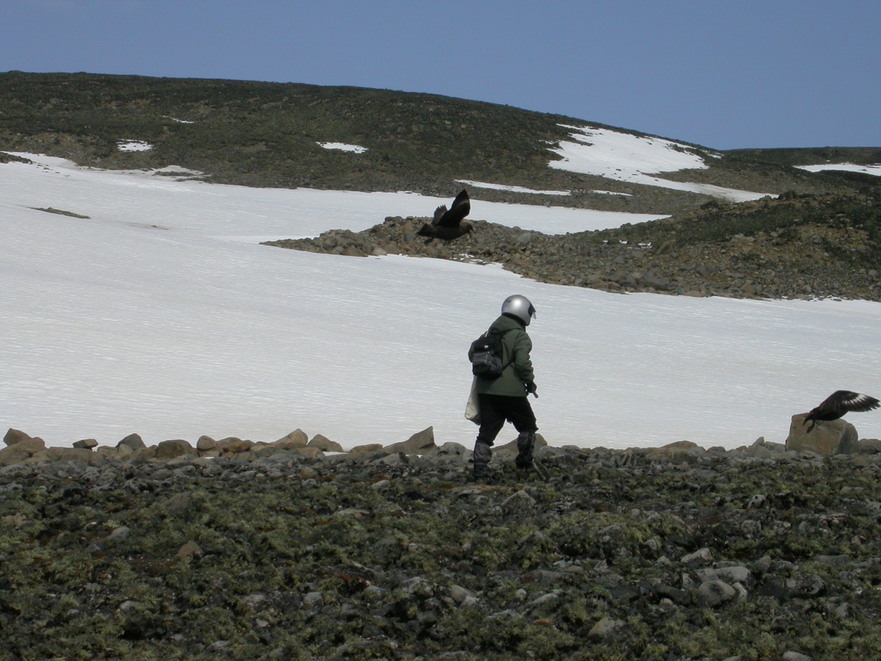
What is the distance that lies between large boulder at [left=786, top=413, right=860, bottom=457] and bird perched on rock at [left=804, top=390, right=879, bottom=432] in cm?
18

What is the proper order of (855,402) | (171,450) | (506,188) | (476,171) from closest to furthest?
(171,450), (855,402), (506,188), (476,171)

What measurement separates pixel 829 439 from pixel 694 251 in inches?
789

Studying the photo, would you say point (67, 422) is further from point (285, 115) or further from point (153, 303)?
point (285, 115)

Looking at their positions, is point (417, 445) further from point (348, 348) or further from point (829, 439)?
point (348, 348)

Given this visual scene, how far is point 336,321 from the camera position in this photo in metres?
17.1

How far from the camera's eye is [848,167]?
307ft

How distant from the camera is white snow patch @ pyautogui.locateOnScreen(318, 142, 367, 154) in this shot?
60438mm

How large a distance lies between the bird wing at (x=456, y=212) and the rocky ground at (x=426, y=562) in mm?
16452

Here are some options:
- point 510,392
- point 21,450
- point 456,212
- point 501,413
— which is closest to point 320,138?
point 456,212

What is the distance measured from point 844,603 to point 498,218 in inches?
1407

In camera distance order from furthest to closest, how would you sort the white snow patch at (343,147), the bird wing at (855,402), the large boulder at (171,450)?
1. the white snow patch at (343,147)
2. the bird wing at (855,402)
3. the large boulder at (171,450)

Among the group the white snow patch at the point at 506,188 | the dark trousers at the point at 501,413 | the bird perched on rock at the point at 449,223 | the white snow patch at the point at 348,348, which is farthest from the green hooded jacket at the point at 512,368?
the white snow patch at the point at 506,188

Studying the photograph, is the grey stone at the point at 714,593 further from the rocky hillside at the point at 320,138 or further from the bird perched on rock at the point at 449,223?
the rocky hillside at the point at 320,138

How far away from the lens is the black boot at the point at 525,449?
826 centimetres
